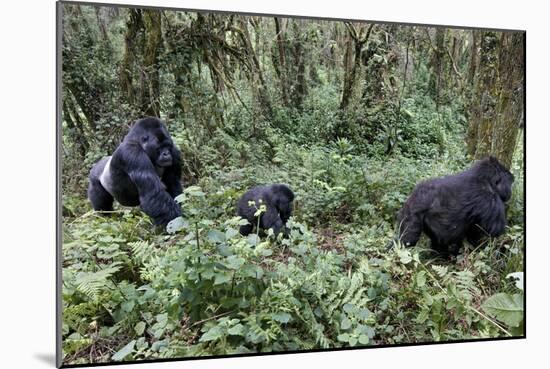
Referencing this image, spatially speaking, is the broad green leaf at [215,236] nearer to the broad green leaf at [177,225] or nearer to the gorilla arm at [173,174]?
the broad green leaf at [177,225]

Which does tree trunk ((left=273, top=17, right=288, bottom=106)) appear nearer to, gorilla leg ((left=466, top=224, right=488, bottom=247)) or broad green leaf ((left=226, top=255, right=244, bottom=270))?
broad green leaf ((left=226, top=255, right=244, bottom=270))

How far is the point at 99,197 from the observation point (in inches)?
120

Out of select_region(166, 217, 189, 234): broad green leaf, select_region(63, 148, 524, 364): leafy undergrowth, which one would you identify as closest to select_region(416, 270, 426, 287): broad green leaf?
select_region(63, 148, 524, 364): leafy undergrowth

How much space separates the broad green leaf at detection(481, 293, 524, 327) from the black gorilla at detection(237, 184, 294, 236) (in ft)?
4.00

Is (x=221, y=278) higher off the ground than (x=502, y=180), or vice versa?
(x=502, y=180)

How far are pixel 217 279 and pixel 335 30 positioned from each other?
142 centimetres

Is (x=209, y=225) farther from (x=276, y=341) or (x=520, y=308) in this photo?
(x=520, y=308)

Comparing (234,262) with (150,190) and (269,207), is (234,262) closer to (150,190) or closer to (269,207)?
(269,207)

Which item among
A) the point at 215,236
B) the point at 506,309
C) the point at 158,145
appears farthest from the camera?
the point at 506,309

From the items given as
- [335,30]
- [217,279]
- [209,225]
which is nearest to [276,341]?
[217,279]

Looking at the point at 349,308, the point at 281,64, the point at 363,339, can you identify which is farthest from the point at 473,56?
the point at 363,339

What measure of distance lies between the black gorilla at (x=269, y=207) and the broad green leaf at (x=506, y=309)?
122cm

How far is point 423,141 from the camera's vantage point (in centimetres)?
357

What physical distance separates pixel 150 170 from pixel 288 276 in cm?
85
